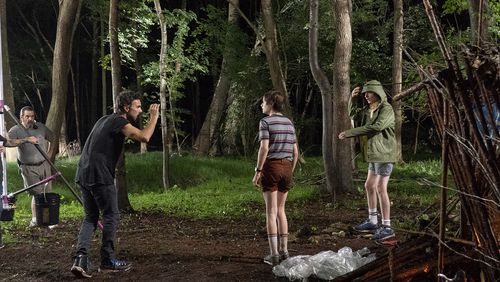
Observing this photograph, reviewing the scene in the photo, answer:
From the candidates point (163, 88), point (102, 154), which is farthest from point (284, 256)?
point (163, 88)

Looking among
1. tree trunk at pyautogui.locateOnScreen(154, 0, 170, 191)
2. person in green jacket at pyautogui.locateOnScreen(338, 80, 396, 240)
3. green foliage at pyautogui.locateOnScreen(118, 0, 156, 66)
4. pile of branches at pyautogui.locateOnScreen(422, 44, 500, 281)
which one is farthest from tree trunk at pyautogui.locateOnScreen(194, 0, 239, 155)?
pile of branches at pyautogui.locateOnScreen(422, 44, 500, 281)

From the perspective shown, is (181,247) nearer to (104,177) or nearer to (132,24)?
(104,177)

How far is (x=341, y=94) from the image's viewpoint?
509 inches

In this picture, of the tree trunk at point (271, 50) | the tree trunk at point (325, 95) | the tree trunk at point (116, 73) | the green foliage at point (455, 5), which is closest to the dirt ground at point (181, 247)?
the tree trunk at point (116, 73)

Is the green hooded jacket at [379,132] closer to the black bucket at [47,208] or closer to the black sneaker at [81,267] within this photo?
the black sneaker at [81,267]

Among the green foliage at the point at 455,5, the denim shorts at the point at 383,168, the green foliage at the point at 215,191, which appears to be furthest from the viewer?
the green foliage at the point at 455,5

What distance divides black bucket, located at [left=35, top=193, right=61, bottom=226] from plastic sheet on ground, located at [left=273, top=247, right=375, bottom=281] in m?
4.31

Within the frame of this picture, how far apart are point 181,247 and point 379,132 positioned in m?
3.12

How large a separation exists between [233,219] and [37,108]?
108 ft

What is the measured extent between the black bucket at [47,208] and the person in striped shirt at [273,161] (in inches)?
154

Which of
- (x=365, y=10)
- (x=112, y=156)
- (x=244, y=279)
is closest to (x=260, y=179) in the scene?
(x=244, y=279)

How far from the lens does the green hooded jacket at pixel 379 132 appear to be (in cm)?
772

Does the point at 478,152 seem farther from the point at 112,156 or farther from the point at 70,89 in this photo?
the point at 70,89

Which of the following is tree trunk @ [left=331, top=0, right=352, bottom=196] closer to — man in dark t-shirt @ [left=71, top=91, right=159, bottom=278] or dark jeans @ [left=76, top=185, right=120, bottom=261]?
man in dark t-shirt @ [left=71, top=91, right=159, bottom=278]
